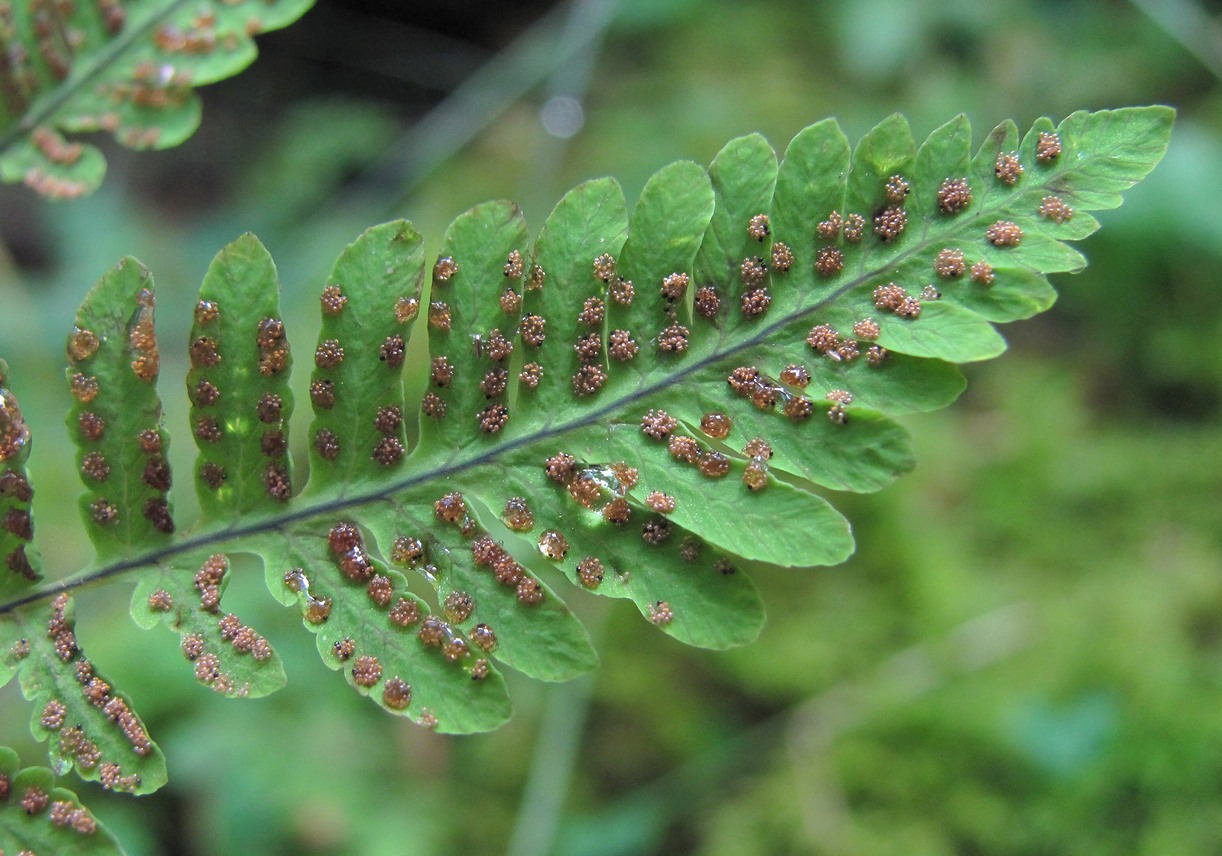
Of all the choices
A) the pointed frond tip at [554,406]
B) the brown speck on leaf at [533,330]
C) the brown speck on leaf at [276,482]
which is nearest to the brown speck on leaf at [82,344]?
the pointed frond tip at [554,406]

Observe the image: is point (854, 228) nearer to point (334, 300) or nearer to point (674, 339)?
point (674, 339)

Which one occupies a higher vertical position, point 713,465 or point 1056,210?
point 1056,210

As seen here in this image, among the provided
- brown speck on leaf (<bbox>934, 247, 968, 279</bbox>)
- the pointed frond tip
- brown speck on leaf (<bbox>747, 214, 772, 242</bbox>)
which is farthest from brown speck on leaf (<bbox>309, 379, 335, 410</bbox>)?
brown speck on leaf (<bbox>934, 247, 968, 279</bbox>)

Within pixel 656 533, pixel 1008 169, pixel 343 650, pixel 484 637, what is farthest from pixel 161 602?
pixel 1008 169

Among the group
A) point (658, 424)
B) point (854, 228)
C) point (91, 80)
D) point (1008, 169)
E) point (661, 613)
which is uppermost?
point (1008, 169)

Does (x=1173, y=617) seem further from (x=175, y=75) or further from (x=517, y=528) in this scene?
(x=175, y=75)
